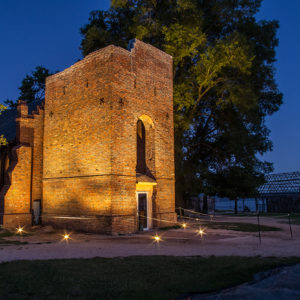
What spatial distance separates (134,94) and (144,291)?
1169cm

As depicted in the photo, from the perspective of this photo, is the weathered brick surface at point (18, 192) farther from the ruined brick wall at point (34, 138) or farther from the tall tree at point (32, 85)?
the tall tree at point (32, 85)

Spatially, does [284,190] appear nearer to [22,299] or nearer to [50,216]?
[50,216]

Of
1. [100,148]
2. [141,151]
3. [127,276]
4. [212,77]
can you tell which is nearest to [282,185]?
[212,77]

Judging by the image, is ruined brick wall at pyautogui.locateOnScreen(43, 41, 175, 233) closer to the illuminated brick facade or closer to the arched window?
the illuminated brick facade

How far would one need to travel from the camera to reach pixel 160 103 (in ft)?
59.4

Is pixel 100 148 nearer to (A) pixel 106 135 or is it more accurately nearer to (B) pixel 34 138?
(A) pixel 106 135

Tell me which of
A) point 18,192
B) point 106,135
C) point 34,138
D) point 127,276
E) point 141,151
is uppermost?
point 34,138

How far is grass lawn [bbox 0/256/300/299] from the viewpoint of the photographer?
5777 mm

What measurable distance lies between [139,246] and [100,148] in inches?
218

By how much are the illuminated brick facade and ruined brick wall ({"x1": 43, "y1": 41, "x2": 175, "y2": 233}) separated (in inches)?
1.8

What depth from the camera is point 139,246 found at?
11.5m

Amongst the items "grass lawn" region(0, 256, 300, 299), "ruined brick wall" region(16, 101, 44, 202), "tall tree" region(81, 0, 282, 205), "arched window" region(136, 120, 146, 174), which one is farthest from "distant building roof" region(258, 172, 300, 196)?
"grass lawn" region(0, 256, 300, 299)

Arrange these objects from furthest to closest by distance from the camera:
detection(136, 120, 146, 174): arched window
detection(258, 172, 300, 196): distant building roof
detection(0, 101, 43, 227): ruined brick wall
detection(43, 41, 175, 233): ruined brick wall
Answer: detection(258, 172, 300, 196): distant building roof, detection(136, 120, 146, 174): arched window, detection(0, 101, 43, 227): ruined brick wall, detection(43, 41, 175, 233): ruined brick wall

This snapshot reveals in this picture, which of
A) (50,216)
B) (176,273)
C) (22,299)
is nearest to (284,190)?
(50,216)
